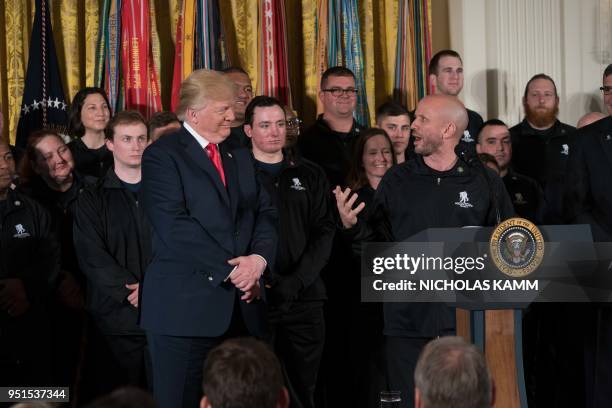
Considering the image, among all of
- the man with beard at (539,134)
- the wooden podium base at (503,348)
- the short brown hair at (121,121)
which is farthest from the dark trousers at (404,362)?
the man with beard at (539,134)

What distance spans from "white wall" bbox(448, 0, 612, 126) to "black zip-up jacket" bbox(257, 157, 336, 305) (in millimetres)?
2680

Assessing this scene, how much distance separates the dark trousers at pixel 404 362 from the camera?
472cm

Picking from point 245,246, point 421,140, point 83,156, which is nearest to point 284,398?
point 245,246

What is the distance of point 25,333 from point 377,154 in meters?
2.00

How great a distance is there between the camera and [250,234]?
4059mm

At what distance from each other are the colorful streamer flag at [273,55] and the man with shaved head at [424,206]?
6.95 feet

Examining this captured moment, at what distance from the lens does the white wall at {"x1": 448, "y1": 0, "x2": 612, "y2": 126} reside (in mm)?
7488

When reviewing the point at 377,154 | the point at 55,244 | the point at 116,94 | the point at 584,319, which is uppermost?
the point at 116,94

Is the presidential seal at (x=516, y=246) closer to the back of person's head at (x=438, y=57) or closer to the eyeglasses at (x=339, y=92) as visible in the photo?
the eyeglasses at (x=339, y=92)

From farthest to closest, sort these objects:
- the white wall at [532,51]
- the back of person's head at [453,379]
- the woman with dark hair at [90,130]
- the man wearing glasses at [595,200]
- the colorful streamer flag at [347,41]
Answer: the white wall at [532,51], the colorful streamer flag at [347,41], the woman with dark hair at [90,130], the man wearing glasses at [595,200], the back of person's head at [453,379]

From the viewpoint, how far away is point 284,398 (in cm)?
259

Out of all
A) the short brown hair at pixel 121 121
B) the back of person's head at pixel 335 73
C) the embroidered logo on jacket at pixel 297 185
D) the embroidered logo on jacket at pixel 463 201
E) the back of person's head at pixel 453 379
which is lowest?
the back of person's head at pixel 453 379

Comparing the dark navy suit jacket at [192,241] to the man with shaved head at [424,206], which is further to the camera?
the man with shaved head at [424,206]

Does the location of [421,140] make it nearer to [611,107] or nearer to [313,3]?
[611,107]
